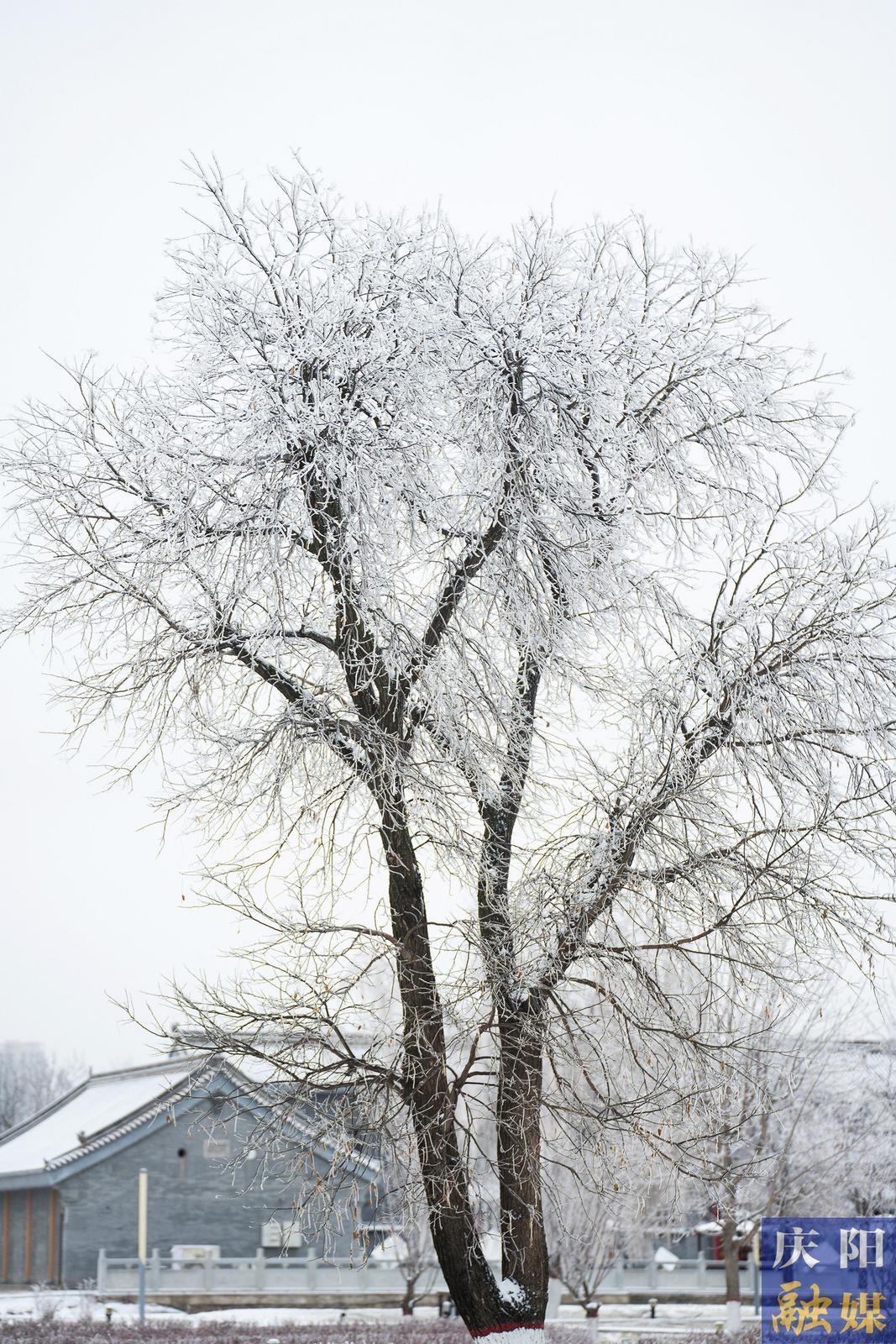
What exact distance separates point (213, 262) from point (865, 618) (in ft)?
17.0

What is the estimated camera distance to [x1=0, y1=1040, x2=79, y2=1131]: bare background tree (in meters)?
90.9

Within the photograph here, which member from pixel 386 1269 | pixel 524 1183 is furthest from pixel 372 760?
pixel 386 1269

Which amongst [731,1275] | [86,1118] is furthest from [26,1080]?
[731,1275]

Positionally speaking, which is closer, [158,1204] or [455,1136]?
[455,1136]

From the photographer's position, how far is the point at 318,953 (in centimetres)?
916

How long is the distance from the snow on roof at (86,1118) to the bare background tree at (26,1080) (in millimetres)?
38197

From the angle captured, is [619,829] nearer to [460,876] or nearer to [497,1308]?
[460,876]

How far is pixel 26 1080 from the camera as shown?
349ft

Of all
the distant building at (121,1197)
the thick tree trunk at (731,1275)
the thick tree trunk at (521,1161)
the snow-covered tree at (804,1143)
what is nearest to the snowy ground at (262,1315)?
the thick tree trunk at (731,1275)

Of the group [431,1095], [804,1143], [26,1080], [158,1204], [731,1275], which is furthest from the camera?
[26,1080]

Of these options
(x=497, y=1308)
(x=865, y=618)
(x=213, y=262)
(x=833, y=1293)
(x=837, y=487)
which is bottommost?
(x=833, y=1293)

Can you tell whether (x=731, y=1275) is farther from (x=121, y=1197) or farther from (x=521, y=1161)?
(x=521, y=1161)

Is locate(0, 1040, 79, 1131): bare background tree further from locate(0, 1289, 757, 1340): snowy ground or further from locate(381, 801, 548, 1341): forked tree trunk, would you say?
locate(381, 801, 548, 1341): forked tree trunk

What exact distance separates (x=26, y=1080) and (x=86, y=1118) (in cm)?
7571
